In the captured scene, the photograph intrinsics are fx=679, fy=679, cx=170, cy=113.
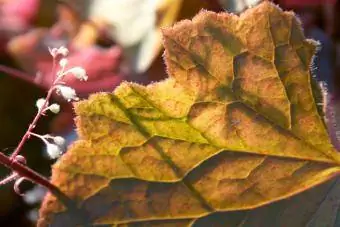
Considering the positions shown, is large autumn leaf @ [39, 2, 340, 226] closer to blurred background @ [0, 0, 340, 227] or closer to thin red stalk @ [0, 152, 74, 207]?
thin red stalk @ [0, 152, 74, 207]

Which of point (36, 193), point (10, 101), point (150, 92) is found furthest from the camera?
point (10, 101)

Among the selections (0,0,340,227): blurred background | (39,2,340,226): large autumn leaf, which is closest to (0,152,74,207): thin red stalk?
(39,2,340,226): large autumn leaf

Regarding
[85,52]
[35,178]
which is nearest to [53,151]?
[35,178]

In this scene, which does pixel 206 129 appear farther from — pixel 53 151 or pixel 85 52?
pixel 85 52

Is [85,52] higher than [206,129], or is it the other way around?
[85,52]

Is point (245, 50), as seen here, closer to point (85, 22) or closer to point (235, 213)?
point (235, 213)

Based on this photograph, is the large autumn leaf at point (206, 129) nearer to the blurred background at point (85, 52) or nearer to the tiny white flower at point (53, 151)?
the tiny white flower at point (53, 151)

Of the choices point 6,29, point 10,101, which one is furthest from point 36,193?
point 6,29
